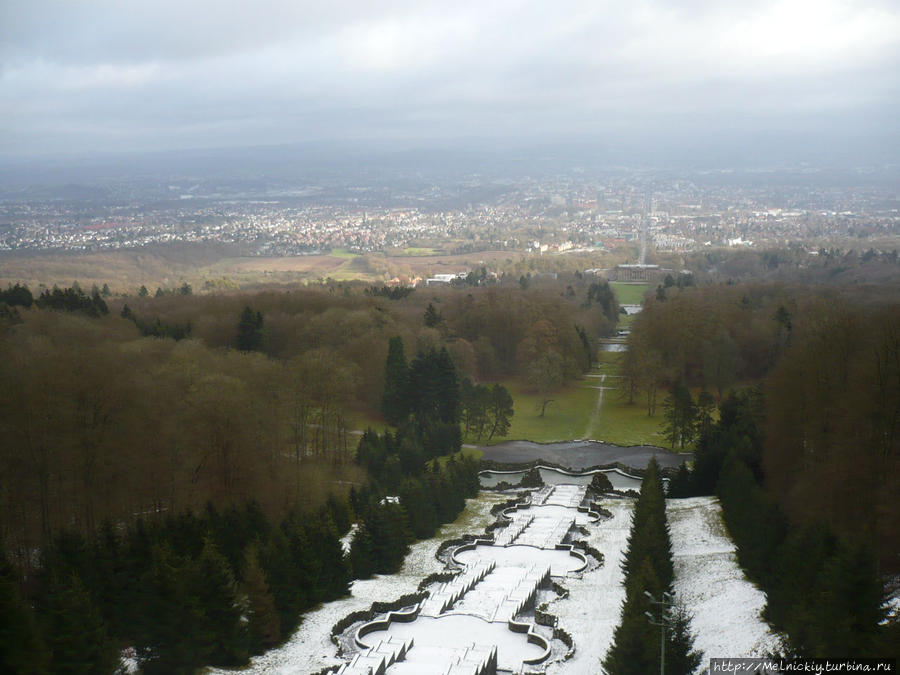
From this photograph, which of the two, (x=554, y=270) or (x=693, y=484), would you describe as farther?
(x=554, y=270)

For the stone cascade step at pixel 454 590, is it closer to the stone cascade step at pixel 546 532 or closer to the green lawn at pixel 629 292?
the stone cascade step at pixel 546 532

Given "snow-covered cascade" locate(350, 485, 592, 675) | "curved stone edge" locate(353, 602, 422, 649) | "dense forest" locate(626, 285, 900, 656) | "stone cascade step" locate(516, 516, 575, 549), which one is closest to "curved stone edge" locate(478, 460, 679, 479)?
"dense forest" locate(626, 285, 900, 656)

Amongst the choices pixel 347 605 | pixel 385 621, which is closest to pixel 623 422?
pixel 347 605

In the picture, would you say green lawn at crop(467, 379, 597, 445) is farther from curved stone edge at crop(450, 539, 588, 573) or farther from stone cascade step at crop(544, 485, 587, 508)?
curved stone edge at crop(450, 539, 588, 573)

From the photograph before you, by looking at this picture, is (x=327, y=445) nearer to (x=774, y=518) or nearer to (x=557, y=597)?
(x=557, y=597)

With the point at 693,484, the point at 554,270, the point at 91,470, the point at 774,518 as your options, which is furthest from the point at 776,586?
the point at 554,270

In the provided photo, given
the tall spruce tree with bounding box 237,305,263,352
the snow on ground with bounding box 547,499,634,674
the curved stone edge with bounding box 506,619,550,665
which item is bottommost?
the snow on ground with bounding box 547,499,634,674
